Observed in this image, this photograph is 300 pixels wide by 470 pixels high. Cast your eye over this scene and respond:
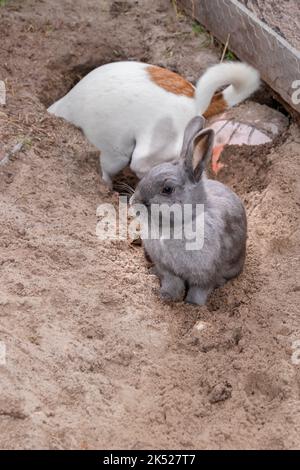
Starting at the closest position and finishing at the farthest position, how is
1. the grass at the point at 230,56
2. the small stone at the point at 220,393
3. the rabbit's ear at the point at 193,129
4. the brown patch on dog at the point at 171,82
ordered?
Result: the small stone at the point at 220,393 → the rabbit's ear at the point at 193,129 → the brown patch on dog at the point at 171,82 → the grass at the point at 230,56

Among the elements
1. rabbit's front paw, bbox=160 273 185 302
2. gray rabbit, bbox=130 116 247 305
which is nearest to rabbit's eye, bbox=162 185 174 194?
gray rabbit, bbox=130 116 247 305

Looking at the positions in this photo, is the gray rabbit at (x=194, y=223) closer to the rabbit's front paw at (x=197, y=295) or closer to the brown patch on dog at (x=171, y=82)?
the rabbit's front paw at (x=197, y=295)

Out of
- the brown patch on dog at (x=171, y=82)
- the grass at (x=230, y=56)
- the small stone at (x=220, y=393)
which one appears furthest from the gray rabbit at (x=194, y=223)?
the grass at (x=230, y=56)

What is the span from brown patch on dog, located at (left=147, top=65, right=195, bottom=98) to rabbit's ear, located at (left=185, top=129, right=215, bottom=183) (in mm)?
1083

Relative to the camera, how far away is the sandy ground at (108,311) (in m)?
3.05

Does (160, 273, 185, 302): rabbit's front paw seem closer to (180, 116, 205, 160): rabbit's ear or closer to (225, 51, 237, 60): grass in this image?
(180, 116, 205, 160): rabbit's ear

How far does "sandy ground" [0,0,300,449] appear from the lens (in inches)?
120

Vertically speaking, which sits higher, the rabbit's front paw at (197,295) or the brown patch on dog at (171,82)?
the brown patch on dog at (171,82)

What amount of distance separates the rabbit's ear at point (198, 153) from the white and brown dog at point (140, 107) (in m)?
0.84

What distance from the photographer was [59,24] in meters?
5.29

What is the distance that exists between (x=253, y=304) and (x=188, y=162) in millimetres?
760

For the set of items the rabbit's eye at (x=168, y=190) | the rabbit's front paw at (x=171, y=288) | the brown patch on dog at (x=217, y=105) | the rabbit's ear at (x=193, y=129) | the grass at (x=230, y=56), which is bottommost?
the rabbit's front paw at (x=171, y=288)
